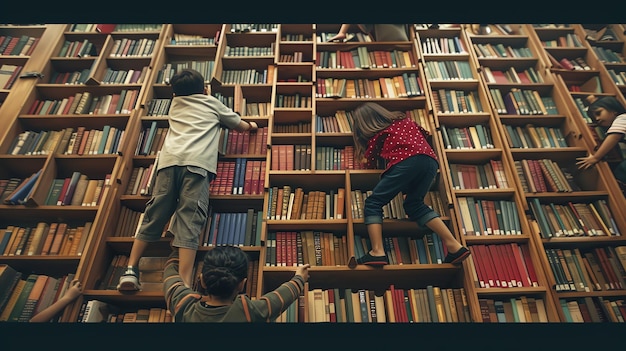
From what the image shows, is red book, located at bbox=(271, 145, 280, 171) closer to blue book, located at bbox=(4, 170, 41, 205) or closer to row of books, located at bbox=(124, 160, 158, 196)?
row of books, located at bbox=(124, 160, 158, 196)

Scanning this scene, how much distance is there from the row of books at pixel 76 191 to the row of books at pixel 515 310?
2368 mm

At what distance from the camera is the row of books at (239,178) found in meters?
2.72

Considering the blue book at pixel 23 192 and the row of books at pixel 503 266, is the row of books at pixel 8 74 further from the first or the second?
the row of books at pixel 503 266

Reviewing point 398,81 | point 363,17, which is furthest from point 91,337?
point 398,81

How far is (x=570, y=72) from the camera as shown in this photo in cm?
346

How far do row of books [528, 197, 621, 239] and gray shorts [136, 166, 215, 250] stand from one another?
203 cm

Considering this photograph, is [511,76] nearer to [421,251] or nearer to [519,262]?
[519,262]

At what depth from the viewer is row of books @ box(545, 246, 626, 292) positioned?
240 centimetres

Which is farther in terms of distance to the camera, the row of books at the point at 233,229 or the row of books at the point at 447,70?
the row of books at the point at 447,70

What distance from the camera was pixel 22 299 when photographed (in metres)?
2.29

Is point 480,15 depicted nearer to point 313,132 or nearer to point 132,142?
point 313,132

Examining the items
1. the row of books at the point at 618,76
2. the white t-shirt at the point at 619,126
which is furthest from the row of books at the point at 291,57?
the row of books at the point at 618,76

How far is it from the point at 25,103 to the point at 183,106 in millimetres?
1368

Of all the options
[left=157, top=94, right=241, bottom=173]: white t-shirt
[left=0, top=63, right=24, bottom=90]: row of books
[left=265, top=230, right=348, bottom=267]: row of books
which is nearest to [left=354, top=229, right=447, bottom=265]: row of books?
[left=265, top=230, right=348, bottom=267]: row of books
